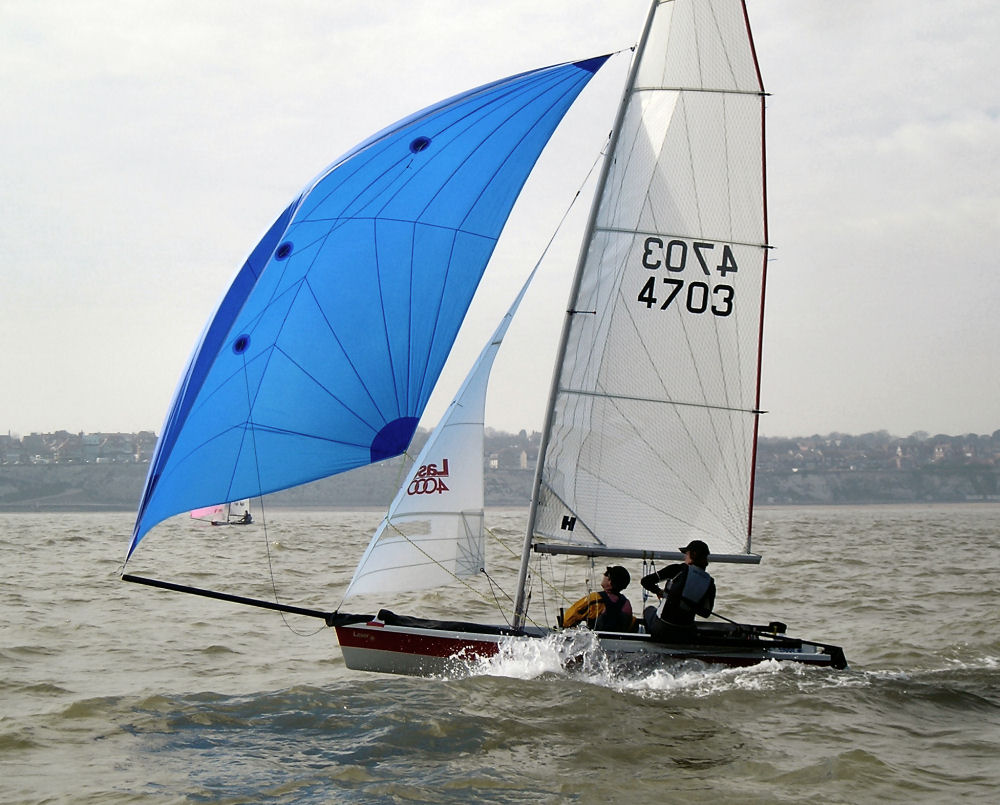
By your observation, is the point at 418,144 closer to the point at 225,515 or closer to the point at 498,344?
the point at 498,344

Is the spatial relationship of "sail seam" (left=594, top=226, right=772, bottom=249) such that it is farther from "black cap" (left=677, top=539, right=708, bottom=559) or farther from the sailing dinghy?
"black cap" (left=677, top=539, right=708, bottom=559)

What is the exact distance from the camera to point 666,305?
8.62 m

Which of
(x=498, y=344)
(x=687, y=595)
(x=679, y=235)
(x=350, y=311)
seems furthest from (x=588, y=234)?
(x=687, y=595)

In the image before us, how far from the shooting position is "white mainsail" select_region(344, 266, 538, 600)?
7.94 metres

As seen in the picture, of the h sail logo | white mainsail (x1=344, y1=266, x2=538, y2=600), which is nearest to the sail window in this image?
white mainsail (x1=344, y1=266, x2=538, y2=600)

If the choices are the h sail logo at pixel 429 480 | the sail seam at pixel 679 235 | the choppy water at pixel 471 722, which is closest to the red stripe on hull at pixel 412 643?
the choppy water at pixel 471 722

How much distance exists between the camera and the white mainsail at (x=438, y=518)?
794 cm

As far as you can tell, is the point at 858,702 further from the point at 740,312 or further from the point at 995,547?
the point at 995,547

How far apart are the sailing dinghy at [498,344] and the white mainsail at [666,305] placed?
0.02 metres

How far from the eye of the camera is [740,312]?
347 inches

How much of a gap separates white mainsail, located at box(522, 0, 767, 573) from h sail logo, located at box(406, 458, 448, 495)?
2.76 feet

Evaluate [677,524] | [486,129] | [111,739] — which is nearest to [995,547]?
[677,524]

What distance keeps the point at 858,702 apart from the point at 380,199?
5467 mm

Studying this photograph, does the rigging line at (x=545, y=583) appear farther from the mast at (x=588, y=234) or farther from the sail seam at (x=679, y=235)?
the sail seam at (x=679, y=235)
